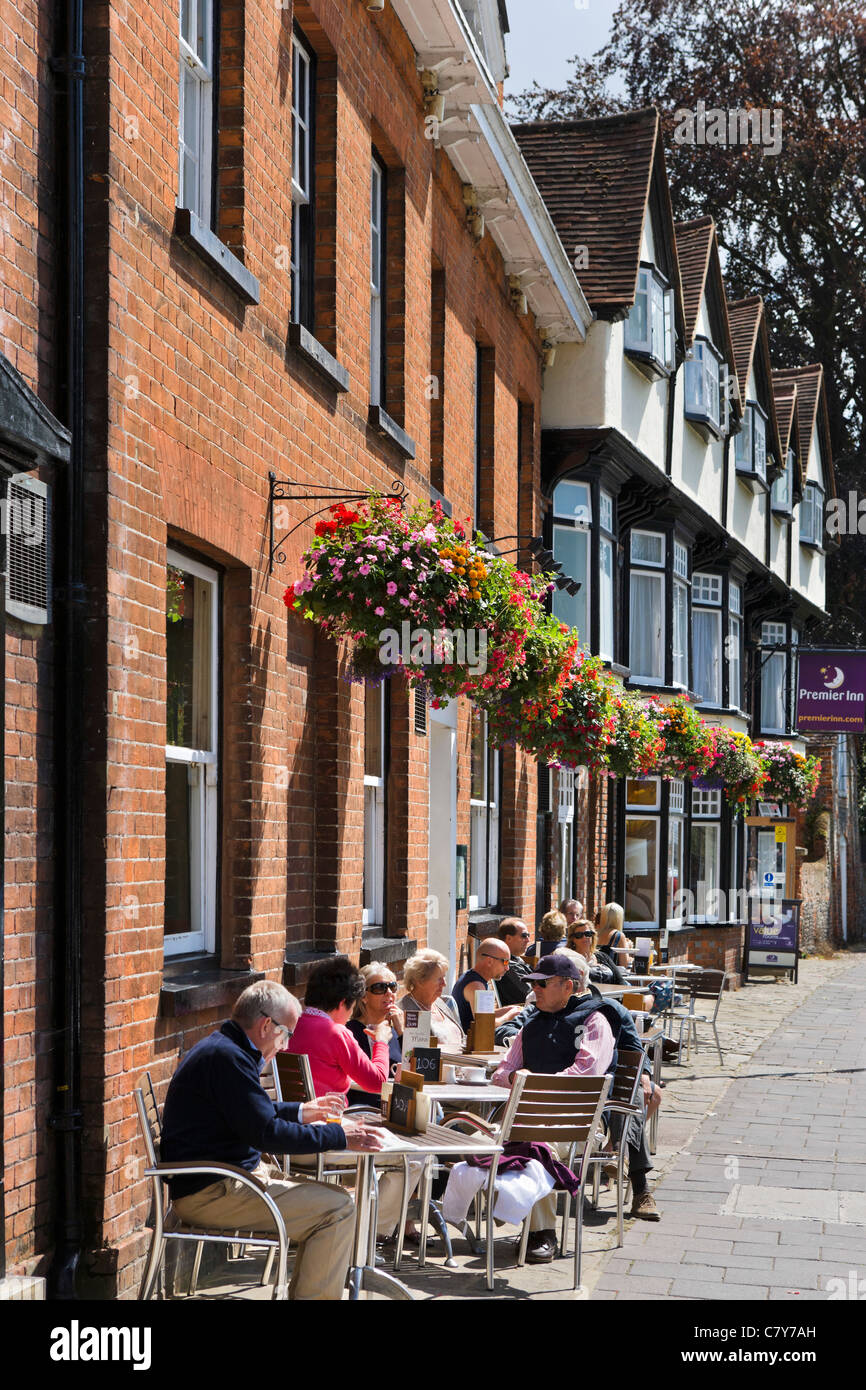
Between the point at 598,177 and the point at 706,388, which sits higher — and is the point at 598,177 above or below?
above

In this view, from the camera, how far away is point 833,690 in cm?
2838

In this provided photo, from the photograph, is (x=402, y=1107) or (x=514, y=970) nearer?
(x=402, y=1107)

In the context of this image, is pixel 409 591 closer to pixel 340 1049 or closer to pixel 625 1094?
pixel 340 1049

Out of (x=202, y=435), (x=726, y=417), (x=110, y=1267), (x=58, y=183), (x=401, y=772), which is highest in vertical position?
(x=726, y=417)

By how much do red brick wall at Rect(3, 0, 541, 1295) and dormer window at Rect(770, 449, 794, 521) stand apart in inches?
743

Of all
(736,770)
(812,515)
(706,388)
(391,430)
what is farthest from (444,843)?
(812,515)

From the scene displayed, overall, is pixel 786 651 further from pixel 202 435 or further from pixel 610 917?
pixel 202 435

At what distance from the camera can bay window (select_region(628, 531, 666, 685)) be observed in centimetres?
2194

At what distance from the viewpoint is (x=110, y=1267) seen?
5.80 meters

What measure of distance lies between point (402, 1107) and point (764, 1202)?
329 centimetres

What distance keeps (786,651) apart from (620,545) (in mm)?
10226

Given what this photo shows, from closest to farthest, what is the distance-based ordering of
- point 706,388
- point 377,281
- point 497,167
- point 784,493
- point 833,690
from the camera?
point 377,281 → point 497,167 → point 706,388 → point 833,690 → point 784,493

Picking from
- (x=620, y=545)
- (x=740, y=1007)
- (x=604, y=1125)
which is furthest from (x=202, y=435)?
(x=740, y=1007)

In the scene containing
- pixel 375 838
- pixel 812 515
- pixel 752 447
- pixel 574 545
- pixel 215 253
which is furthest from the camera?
pixel 812 515
